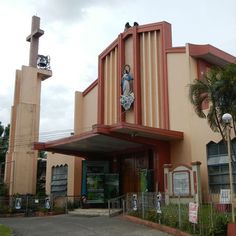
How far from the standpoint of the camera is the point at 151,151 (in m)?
26.1

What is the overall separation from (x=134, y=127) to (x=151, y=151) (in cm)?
542

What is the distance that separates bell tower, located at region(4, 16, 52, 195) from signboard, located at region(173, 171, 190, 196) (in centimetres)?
1417

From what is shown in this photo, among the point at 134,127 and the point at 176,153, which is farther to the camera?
the point at 176,153

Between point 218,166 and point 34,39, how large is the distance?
2242 centimetres

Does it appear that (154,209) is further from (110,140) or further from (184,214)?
(110,140)

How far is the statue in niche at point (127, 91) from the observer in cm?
2758

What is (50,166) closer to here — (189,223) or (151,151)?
(151,151)

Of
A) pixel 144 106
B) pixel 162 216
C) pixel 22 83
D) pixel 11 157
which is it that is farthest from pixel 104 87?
pixel 162 216

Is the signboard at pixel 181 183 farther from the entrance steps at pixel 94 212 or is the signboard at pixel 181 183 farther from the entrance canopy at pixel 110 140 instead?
the entrance steps at pixel 94 212

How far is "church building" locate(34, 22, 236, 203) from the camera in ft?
76.0

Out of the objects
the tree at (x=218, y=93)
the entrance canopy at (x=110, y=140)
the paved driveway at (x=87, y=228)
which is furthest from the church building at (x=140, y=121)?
the paved driveway at (x=87, y=228)

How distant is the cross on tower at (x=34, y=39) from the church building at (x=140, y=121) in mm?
6716

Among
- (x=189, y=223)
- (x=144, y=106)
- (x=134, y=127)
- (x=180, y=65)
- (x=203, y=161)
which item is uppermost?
(x=180, y=65)

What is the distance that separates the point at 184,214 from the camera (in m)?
15.1
